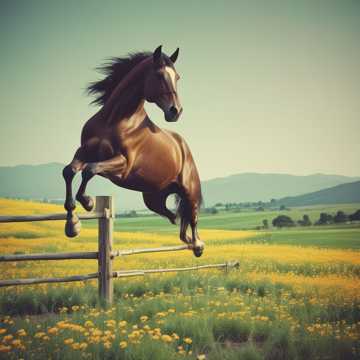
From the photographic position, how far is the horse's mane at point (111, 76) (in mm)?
4062

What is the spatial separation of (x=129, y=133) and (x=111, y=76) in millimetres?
639

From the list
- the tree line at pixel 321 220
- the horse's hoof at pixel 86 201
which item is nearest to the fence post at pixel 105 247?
the horse's hoof at pixel 86 201

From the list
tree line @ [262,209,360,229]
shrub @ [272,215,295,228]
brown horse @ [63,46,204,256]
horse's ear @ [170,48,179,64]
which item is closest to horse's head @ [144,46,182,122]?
brown horse @ [63,46,204,256]

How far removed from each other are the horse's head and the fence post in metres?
2.01

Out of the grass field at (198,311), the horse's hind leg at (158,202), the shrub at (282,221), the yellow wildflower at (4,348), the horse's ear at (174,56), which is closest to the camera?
the yellow wildflower at (4,348)

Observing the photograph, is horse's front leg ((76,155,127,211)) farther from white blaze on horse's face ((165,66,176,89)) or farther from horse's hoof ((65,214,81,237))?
white blaze on horse's face ((165,66,176,89))

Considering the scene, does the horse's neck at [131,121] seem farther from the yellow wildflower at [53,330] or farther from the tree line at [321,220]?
the tree line at [321,220]

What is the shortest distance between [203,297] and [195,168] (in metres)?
1.58

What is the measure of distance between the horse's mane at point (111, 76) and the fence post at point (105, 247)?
5.65 feet

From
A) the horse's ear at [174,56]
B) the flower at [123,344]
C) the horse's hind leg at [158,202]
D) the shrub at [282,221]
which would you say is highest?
the horse's ear at [174,56]

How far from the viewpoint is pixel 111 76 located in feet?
13.4

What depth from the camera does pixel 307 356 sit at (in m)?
3.69

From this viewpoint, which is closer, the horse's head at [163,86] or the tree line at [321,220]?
the horse's head at [163,86]

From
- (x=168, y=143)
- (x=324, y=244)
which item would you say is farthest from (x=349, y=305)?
(x=324, y=244)
